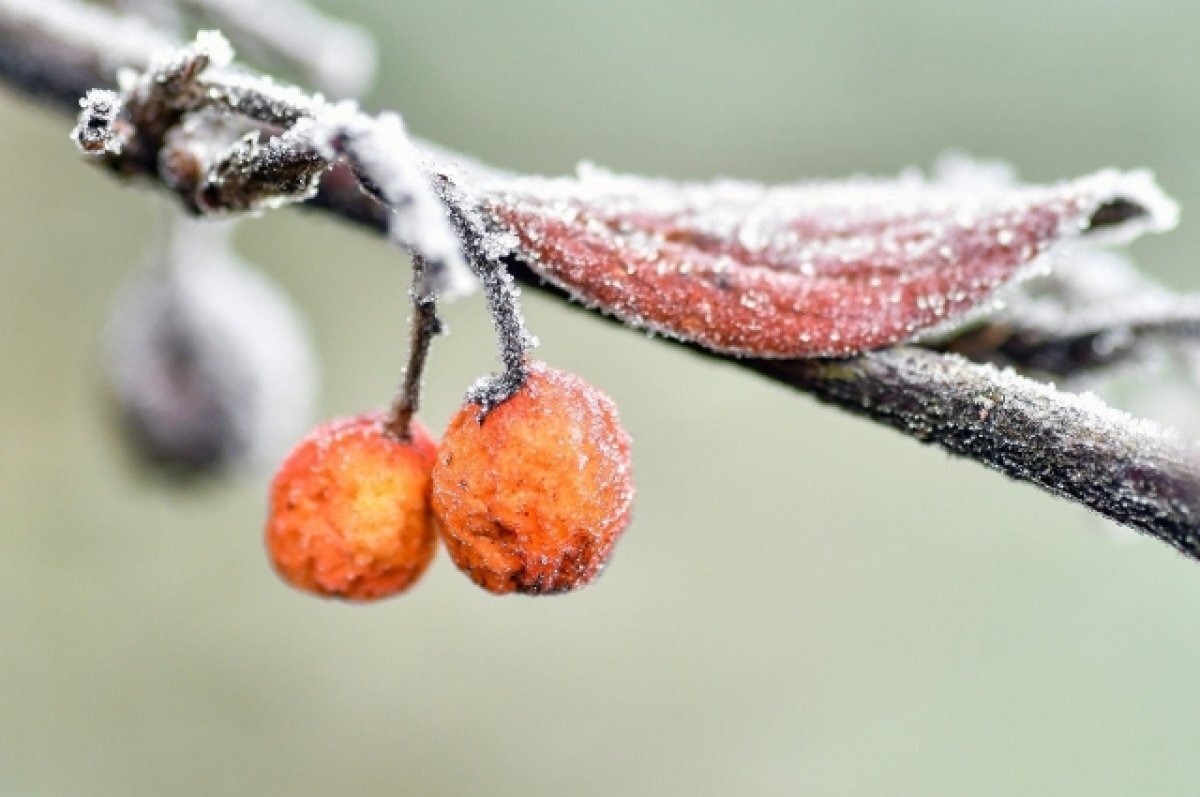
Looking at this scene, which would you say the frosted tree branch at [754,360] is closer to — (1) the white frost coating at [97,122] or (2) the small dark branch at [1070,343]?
(1) the white frost coating at [97,122]

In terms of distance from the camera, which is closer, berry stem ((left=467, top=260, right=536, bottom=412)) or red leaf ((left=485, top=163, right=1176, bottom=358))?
berry stem ((left=467, top=260, right=536, bottom=412))

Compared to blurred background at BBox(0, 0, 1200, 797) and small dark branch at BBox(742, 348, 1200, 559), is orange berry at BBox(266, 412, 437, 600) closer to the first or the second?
small dark branch at BBox(742, 348, 1200, 559)

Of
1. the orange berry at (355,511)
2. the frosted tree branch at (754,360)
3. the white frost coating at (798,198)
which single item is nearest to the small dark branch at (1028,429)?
the frosted tree branch at (754,360)

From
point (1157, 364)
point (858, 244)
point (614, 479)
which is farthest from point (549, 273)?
point (1157, 364)

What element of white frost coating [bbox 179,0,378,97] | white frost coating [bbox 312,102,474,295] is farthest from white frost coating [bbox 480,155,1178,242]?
white frost coating [bbox 179,0,378,97]

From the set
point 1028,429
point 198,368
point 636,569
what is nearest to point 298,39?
point 198,368

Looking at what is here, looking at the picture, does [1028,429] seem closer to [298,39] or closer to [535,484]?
[535,484]
